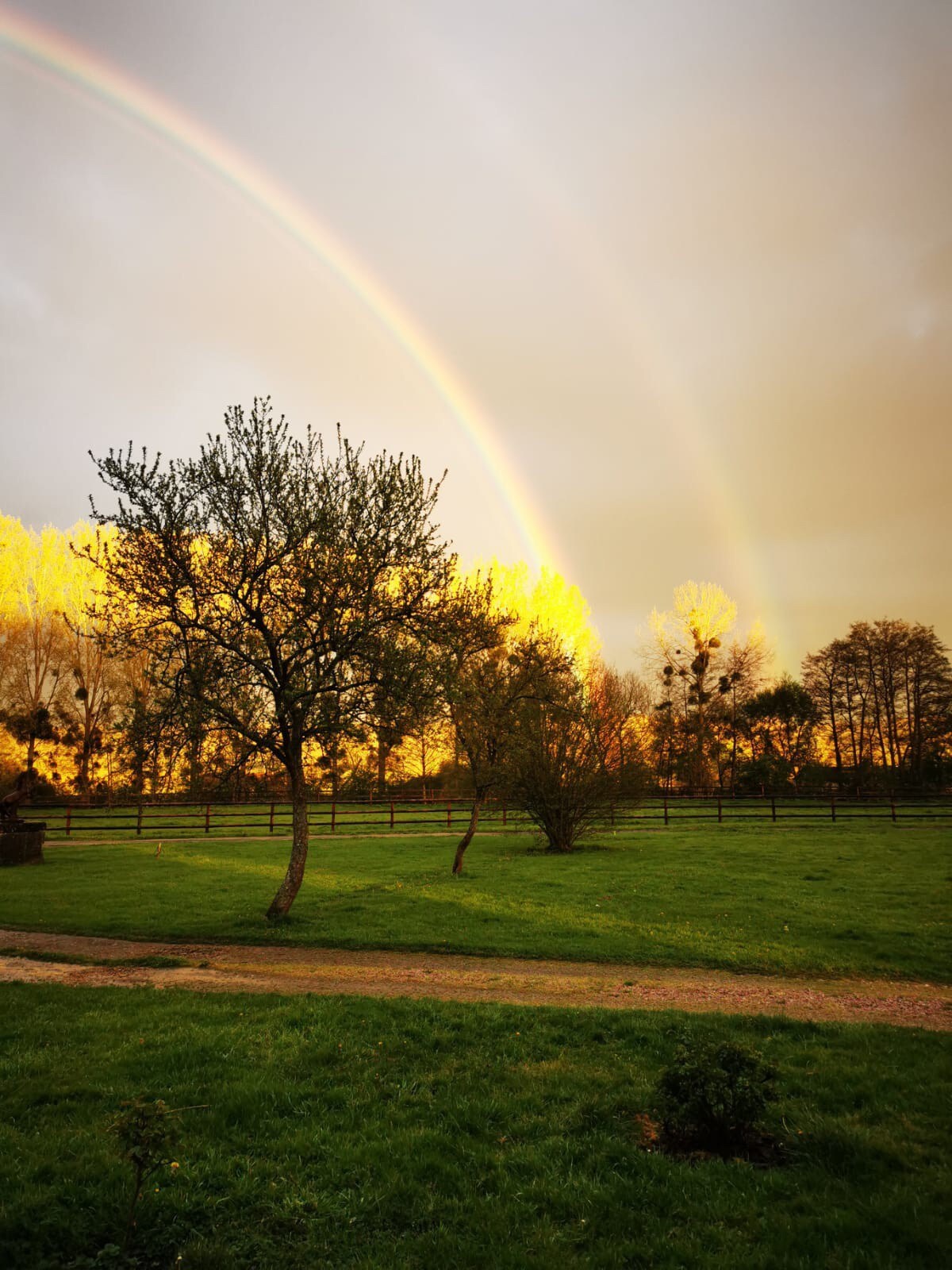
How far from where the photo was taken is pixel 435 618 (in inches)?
560

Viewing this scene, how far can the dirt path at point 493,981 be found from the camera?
8617 millimetres

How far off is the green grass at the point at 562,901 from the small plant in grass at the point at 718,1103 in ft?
18.6

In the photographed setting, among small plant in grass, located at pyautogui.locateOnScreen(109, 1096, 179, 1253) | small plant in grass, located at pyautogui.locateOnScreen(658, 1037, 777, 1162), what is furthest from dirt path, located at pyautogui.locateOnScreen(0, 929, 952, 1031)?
small plant in grass, located at pyautogui.locateOnScreen(109, 1096, 179, 1253)

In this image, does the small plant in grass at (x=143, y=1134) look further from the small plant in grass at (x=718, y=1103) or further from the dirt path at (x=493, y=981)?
the dirt path at (x=493, y=981)

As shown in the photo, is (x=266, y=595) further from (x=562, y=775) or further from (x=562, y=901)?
(x=562, y=775)

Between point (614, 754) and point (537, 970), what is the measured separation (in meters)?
15.6

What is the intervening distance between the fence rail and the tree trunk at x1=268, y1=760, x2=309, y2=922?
13.6 metres

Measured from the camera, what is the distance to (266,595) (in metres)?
13.7

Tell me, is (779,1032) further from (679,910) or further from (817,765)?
(817,765)

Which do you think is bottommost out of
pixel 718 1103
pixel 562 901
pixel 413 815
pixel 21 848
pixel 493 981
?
pixel 413 815

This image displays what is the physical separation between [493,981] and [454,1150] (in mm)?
4849

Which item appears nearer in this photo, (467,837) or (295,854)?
(295,854)

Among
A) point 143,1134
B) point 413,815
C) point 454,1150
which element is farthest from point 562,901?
point 413,815

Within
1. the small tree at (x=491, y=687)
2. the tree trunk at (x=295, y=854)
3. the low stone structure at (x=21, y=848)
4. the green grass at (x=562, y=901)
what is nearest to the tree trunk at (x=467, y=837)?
the small tree at (x=491, y=687)
